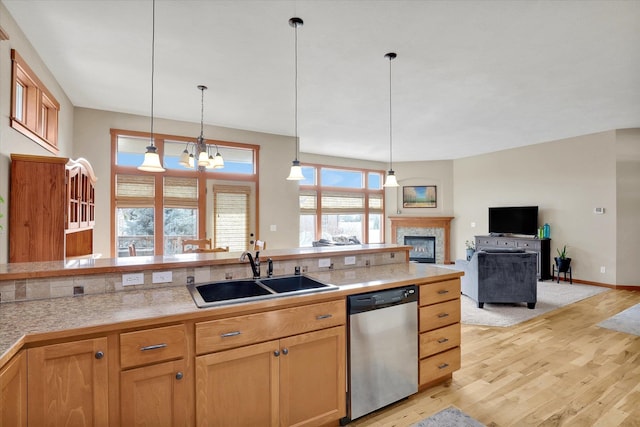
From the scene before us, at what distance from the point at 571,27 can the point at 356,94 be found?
229cm

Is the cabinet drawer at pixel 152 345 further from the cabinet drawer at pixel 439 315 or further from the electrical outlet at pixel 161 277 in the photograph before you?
the cabinet drawer at pixel 439 315

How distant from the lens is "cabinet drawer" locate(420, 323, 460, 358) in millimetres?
2398

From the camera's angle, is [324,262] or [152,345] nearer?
[152,345]

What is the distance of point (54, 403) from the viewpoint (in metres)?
1.32

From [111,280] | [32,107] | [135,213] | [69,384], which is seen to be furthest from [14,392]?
[135,213]

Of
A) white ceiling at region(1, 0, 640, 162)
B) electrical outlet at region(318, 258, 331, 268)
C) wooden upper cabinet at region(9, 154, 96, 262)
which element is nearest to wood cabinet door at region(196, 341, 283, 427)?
electrical outlet at region(318, 258, 331, 268)

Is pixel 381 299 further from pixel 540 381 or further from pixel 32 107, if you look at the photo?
pixel 32 107

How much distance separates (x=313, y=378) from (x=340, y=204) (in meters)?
6.99

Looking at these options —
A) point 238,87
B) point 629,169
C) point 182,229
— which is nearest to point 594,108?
point 629,169

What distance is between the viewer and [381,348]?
7.09 feet

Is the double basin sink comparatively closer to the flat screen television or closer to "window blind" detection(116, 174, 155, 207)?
"window blind" detection(116, 174, 155, 207)

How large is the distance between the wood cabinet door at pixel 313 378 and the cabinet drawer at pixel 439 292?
2.48ft

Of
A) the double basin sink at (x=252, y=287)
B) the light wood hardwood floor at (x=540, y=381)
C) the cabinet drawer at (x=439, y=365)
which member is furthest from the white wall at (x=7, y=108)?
the cabinet drawer at (x=439, y=365)

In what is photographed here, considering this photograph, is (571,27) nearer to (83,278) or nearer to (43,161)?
(83,278)
